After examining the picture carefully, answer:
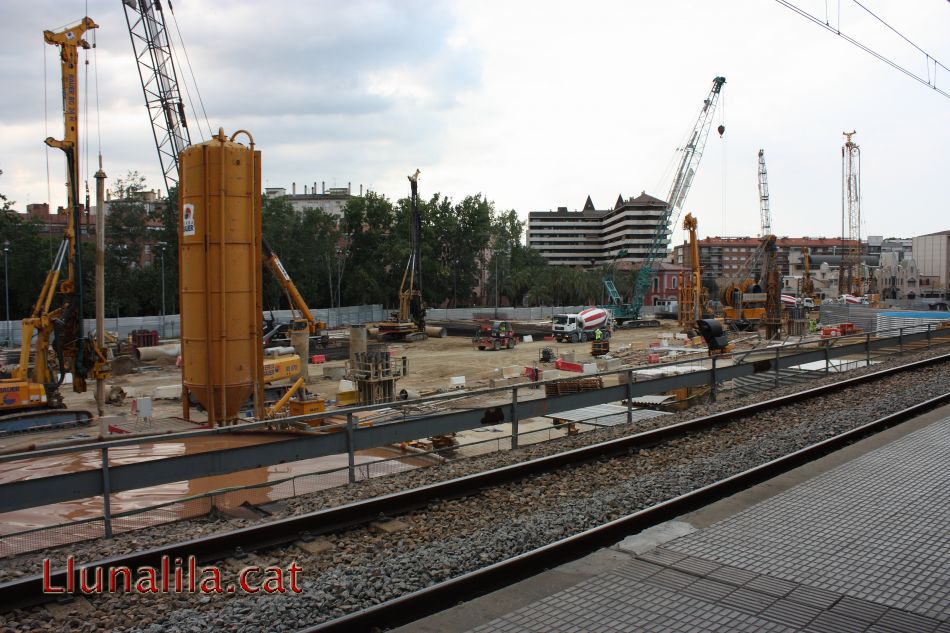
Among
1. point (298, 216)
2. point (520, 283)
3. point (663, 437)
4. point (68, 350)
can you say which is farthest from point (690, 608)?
point (520, 283)

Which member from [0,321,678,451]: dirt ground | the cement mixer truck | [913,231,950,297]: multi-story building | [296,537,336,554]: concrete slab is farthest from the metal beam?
[913,231,950,297]: multi-story building

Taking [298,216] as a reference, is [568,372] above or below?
below

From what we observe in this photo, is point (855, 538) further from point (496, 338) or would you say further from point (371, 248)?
point (371, 248)

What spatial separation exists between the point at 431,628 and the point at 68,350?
67.1ft

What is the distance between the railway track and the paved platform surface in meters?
0.47

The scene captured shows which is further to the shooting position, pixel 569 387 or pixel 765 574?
pixel 569 387

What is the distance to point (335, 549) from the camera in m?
6.39

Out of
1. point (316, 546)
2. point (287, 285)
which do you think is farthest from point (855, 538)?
point (287, 285)

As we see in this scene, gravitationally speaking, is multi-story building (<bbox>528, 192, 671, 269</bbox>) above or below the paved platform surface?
above

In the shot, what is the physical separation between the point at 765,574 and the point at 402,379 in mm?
29604

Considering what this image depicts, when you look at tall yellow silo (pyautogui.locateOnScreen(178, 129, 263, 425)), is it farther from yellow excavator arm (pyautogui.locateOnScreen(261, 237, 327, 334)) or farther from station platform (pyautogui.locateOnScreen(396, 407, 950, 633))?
yellow excavator arm (pyautogui.locateOnScreen(261, 237, 327, 334))

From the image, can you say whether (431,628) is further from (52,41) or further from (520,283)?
(520,283)

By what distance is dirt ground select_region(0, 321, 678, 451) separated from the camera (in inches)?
744

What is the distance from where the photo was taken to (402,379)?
113 feet
